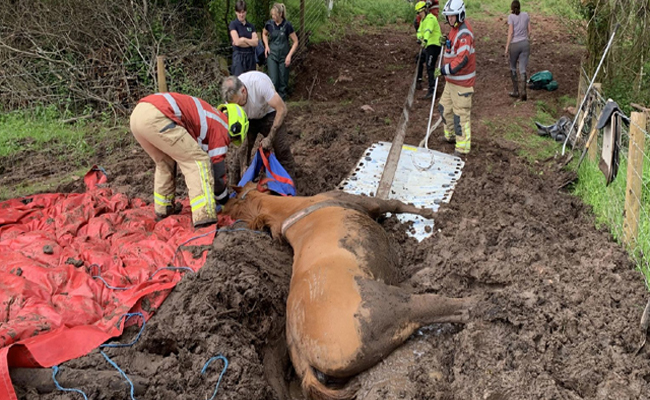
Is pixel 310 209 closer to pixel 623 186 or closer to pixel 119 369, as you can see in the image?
pixel 119 369

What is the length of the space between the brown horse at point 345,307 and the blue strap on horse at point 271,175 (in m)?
1.23

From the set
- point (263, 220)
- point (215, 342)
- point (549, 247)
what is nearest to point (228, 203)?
point (263, 220)

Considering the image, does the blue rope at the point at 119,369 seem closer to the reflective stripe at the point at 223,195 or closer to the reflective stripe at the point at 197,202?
the reflective stripe at the point at 197,202

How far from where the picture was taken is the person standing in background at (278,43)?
894cm

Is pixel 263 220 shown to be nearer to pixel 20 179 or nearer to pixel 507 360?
pixel 507 360

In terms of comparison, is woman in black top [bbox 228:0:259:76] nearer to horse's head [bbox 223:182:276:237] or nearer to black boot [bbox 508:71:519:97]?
horse's head [bbox 223:182:276:237]

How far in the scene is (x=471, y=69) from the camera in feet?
21.8

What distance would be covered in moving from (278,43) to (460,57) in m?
3.77

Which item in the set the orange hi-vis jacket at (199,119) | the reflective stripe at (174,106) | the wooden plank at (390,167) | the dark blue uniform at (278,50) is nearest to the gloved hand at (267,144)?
the orange hi-vis jacket at (199,119)

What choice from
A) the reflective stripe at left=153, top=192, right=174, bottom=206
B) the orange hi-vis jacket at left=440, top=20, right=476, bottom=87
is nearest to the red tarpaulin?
the reflective stripe at left=153, top=192, right=174, bottom=206

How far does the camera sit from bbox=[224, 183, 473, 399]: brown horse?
329cm

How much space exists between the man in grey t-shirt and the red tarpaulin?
125 cm

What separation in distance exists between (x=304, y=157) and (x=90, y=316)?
381 centimetres

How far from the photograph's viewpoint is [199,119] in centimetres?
499
